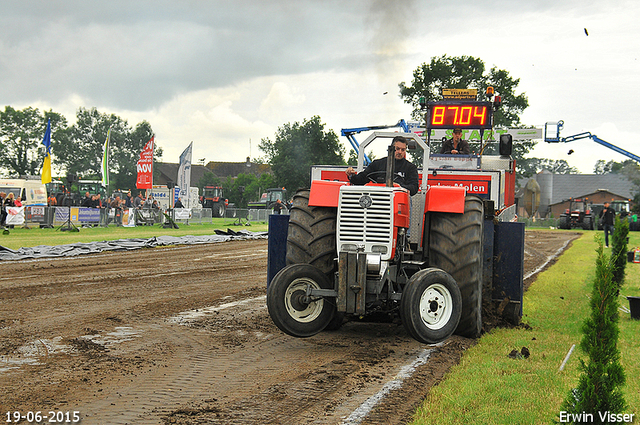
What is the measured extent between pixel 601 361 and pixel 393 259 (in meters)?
3.01

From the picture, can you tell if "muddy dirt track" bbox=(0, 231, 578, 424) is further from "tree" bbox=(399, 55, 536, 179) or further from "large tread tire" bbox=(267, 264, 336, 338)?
"tree" bbox=(399, 55, 536, 179)

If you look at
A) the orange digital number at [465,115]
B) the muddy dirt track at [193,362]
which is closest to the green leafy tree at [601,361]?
the muddy dirt track at [193,362]

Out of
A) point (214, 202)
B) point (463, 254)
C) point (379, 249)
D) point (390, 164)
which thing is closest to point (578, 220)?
point (214, 202)

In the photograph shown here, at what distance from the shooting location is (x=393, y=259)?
20.2 feet

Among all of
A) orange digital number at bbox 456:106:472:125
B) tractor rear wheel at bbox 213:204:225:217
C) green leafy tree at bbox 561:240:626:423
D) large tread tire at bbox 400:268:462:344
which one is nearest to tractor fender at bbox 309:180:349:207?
large tread tire at bbox 400:268:462:344

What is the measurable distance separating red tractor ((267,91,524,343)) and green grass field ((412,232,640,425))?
16.5 inches

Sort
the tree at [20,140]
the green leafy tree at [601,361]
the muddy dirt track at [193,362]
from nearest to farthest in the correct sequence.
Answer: the green leafy tree at [601,361] < the muddy dirt track at [193,362] < the tree at [20,140]

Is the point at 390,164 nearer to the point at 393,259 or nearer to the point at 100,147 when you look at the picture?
the point at 393,259

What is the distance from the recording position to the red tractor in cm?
576

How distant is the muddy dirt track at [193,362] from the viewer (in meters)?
4.29

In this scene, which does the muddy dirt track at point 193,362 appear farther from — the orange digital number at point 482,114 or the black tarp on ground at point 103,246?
the black tarp on ground at point 103,246

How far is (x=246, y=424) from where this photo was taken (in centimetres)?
400

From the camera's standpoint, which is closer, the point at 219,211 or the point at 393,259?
the point at 393,259

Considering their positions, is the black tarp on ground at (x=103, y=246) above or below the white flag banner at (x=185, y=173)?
below
